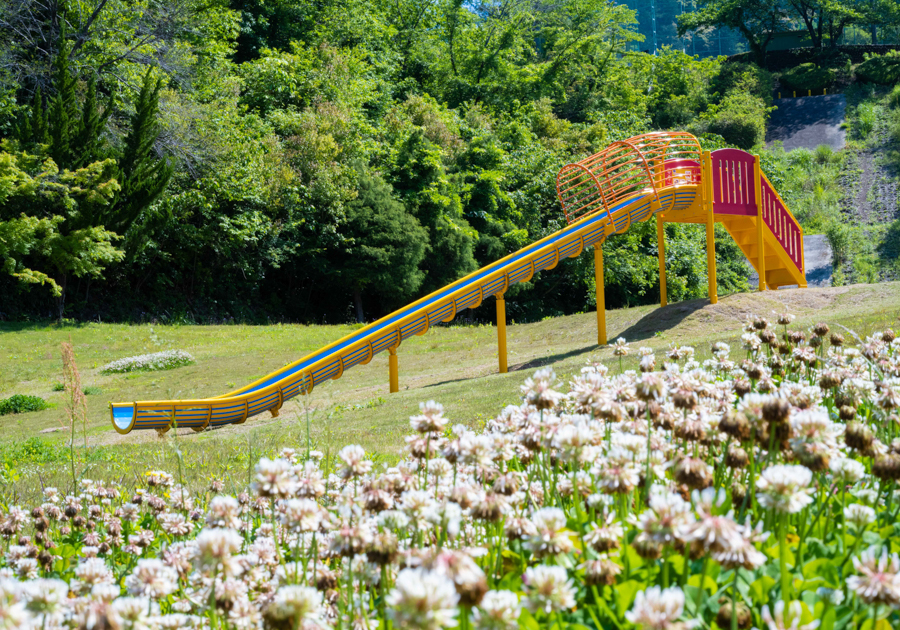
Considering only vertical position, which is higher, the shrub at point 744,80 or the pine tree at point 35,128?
the shrub at point 744,80

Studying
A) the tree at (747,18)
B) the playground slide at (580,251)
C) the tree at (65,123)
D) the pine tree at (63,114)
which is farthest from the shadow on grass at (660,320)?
the tree at (747,18)

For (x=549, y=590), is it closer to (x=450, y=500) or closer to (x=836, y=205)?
(x=450, y=500)

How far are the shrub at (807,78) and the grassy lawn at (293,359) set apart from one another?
151ft

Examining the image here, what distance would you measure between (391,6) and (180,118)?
68.1 ft

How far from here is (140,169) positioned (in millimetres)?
24250

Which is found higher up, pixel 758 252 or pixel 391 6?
pixel 391 6

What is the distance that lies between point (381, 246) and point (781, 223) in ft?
43.0

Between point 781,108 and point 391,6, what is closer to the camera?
point 391,6

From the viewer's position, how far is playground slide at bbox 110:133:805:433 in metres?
11.6

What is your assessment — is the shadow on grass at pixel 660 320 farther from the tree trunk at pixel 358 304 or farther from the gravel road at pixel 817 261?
the gravel road at pixel 817 261

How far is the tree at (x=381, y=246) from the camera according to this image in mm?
26281

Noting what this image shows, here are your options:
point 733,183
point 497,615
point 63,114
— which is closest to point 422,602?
point 497,615

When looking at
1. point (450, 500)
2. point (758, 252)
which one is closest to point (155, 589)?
point (450, 500)

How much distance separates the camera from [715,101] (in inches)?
1994
